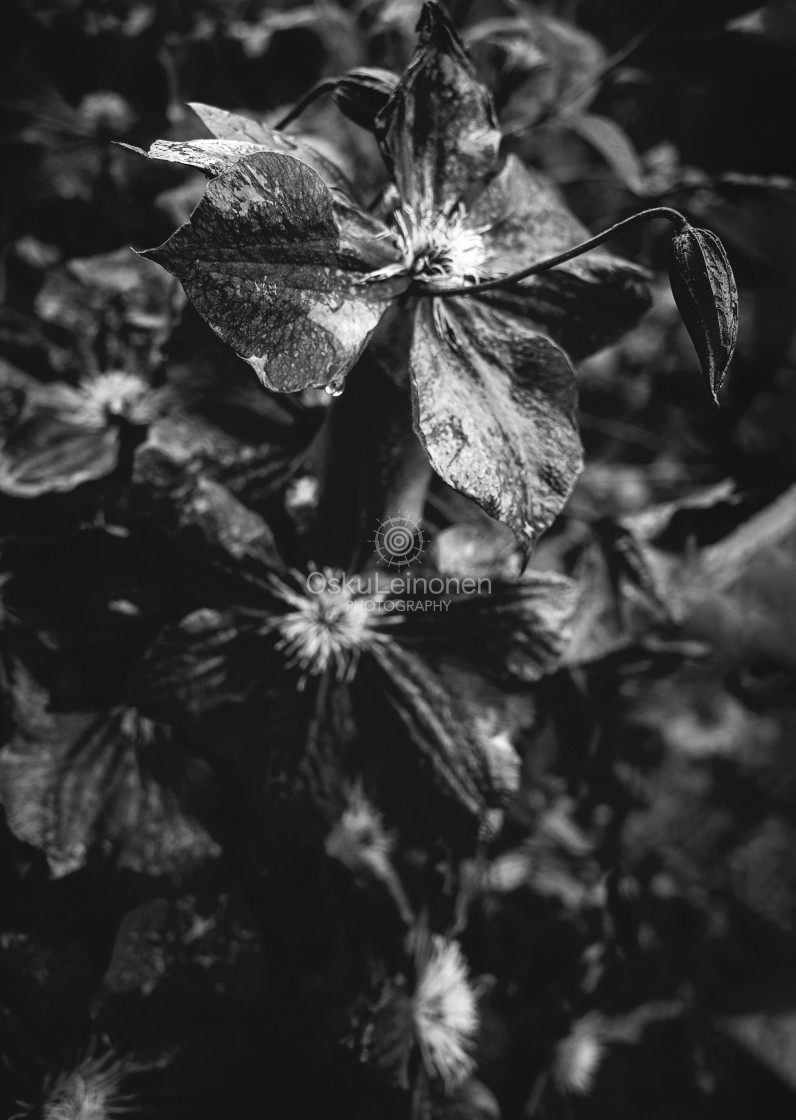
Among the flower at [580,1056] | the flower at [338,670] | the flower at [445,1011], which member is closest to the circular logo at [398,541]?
the flower at [338,670]

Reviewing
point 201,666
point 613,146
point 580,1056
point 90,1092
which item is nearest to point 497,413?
point 201,666

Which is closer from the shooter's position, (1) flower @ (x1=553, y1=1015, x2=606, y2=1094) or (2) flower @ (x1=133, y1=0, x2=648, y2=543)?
(2) flower @ (x1=133, y1=0, x2=648, y2=543)

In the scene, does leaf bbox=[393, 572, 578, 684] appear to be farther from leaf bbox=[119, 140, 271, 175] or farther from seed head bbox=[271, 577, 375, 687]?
leaf bbox=[119, 140, 271, 175]

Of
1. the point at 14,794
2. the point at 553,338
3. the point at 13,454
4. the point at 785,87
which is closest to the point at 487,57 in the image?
the point at 785,87

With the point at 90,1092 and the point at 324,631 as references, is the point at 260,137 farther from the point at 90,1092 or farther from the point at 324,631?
the point at 90,1092

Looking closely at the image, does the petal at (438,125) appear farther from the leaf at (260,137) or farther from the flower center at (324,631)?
the flower center at (324,631)

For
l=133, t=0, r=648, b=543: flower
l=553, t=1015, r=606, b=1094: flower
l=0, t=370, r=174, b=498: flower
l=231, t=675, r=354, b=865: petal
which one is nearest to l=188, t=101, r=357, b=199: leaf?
l=133, t=0, r=648, b=543: flower
